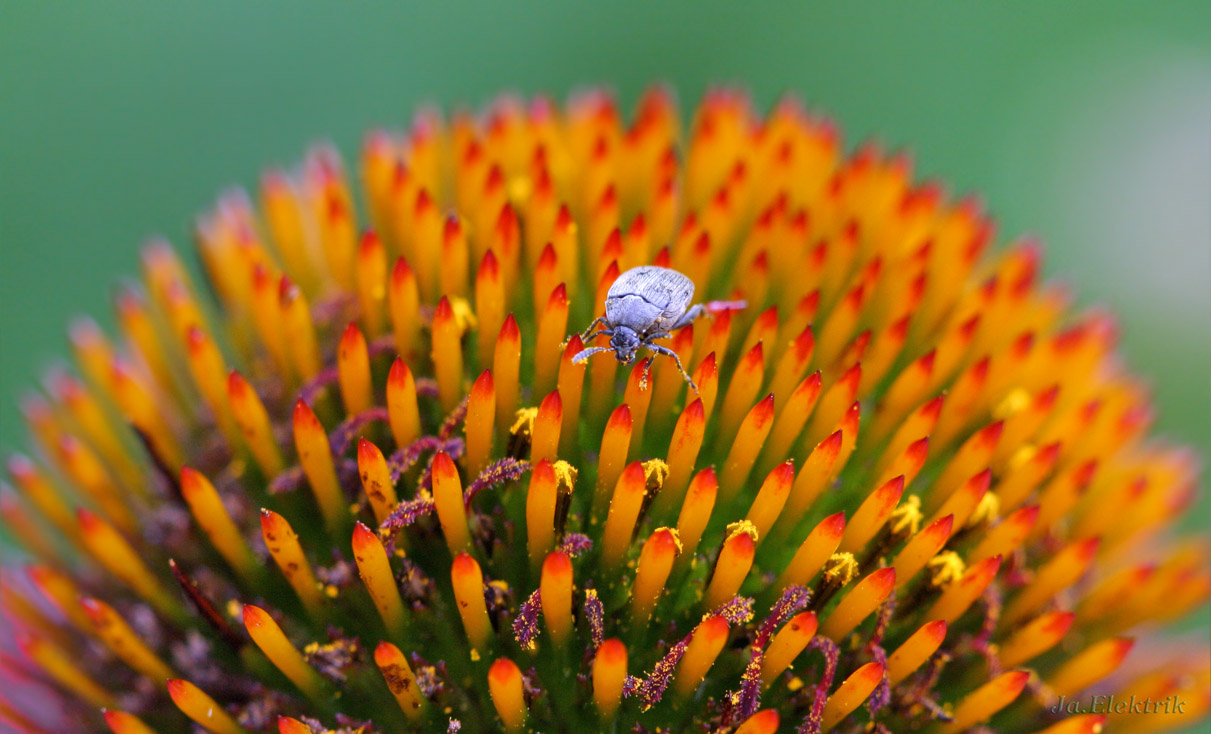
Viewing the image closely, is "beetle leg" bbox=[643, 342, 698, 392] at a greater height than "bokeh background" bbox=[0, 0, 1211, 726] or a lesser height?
lesser

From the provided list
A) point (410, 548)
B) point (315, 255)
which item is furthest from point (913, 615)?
point (315, 255)

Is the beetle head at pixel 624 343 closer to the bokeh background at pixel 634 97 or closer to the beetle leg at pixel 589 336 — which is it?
the beetle leg at pixel 589 336

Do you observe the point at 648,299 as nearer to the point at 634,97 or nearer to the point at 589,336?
the point at 589,336

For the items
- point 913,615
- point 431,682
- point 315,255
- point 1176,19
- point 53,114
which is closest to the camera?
point 431,682

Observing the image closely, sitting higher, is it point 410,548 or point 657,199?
point 657,199

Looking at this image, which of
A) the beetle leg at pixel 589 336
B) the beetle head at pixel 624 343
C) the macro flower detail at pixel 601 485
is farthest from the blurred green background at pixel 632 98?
the beetle head at pixel 624 343

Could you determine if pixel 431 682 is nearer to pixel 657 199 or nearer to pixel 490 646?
pixel 490 646

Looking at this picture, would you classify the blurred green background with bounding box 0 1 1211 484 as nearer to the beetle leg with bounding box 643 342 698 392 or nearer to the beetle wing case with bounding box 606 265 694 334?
the beetle wing case with bounding box 606 265 694 334

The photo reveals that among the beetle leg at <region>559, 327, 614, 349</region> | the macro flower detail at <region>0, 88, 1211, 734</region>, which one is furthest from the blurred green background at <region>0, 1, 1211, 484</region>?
the beetle leg at <region>559, 327, 614, 349</region>
